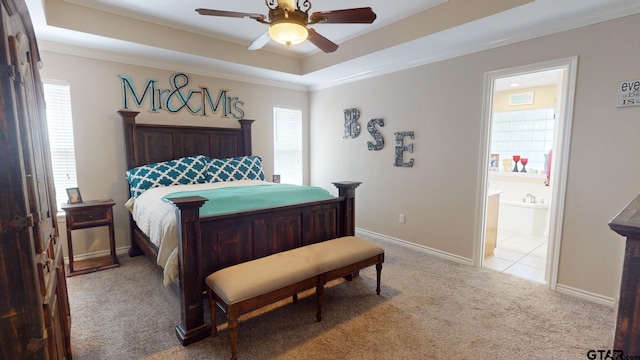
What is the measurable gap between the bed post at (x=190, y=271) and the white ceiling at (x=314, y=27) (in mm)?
2089

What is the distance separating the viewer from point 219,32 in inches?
142

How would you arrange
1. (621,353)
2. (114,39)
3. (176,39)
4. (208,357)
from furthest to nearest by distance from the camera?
(176,39), (114,39), (208,357), (621,353)

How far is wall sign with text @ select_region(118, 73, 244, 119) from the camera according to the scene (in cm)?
370

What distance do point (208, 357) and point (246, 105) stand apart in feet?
11.9

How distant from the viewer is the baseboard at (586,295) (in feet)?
8.36

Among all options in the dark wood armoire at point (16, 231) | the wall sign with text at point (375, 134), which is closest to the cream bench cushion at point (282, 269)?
the dark wood armoire at point (16, 231)

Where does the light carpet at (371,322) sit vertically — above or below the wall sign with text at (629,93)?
below

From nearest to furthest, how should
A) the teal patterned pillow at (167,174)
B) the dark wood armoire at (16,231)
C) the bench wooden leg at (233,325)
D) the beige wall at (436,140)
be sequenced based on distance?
the dark wood armoire at (16,231)
the bench wooden leg at (233,325)
the beige wall at (436,140)
the teal patterned pillow at (167,174)

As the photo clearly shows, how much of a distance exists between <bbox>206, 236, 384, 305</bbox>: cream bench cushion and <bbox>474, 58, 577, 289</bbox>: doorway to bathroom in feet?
5.68

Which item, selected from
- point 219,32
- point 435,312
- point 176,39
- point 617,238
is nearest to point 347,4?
point 219,32

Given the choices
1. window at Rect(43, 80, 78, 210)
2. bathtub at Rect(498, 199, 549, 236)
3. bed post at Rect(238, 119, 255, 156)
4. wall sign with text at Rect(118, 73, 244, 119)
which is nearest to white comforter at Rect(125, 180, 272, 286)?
window at Rect(43, 80, 78, 210)

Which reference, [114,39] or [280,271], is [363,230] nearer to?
[280,271]

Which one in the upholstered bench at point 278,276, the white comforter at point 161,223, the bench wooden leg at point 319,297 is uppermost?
the white comforter at point 161,223

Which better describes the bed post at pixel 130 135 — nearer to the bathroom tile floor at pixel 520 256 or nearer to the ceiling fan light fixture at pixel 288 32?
the ceiling fan light fixture at pixel 288 32
